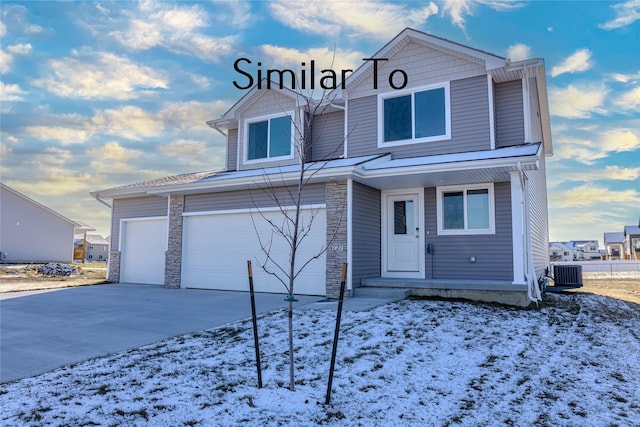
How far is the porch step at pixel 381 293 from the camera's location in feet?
28.8

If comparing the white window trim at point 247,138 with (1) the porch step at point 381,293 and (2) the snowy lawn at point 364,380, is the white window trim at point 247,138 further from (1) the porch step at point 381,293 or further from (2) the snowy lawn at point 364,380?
(2) the snowy lawn at point 364,380

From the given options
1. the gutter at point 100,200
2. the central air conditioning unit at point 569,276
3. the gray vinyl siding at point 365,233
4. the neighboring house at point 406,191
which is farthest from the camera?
the gutter at point 100,200

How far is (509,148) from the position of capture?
950cm

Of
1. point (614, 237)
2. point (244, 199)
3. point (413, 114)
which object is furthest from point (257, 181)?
point (614, 237)

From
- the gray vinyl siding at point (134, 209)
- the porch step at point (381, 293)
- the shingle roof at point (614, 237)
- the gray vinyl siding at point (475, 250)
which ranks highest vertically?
the shingle roof at point (614, 237)

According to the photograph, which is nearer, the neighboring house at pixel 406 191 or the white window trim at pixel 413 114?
the neighboring house at pixel 406 191

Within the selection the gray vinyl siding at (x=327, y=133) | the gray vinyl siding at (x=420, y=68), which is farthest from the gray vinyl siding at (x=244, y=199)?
the gray vinyl siding at (x=420, y=68)

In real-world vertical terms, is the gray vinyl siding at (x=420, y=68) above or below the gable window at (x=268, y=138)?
above

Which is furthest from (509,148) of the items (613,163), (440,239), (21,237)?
(21,237)

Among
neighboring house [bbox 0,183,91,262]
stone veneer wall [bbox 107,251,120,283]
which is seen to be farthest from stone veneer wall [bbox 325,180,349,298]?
neighboring house [bbox 0,183,91,262]

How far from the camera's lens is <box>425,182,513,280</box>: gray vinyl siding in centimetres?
923

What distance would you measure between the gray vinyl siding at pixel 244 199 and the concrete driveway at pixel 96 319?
227 centimetres

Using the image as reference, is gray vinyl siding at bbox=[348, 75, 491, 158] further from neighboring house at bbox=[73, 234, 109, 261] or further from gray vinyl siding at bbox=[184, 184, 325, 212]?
neighboring house at bbox=[73, 234, 109, 261]

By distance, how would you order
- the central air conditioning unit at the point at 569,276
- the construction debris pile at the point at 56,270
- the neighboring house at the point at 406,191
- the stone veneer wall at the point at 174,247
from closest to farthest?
the neighboring house at the point at 406,191
the stone veneer wall at the point at 174,247
the central air conditioning unit at the point at 569,276
the construction debris pile at the point at 56,270
